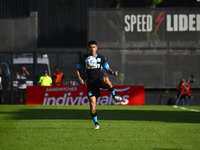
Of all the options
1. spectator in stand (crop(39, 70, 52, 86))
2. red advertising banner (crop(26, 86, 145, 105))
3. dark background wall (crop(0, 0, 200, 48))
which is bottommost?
red advertising banner (crop(26, 86, 145, 105))

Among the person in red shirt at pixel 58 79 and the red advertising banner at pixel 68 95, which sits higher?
the person in red shirt at pixel 58 79

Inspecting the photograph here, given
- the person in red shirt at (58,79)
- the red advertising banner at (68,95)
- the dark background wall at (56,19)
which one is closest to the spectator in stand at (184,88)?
the red advertising banner at (68,95)

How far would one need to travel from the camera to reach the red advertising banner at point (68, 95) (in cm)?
2114

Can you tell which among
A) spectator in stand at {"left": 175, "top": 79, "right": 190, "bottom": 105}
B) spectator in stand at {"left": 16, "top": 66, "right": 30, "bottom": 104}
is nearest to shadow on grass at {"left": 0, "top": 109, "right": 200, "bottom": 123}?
spectator in stand at {"left": 175, "top": 79, "right": 190, "bottom": 105}

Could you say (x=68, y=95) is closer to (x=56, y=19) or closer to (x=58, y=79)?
(x=58, y=79)

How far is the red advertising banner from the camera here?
69.4 ft

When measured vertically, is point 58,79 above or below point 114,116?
above

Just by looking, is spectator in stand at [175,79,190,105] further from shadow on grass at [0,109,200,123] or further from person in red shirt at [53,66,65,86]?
shadow on grass at [0,109,200,123]

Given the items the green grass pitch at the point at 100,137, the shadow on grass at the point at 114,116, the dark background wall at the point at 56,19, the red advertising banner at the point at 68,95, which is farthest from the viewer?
the dark background wall at the point at 56,19

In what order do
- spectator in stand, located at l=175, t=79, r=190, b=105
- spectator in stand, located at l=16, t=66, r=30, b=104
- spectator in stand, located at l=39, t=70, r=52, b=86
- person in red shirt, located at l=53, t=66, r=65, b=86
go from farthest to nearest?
spectator in stand, located at l=16, t=66, r=30, b=104 → person in red shirt, located at l=53, t=66, r=65, b=86 → spectator in stand, located at l=39, t=70, r=52, b=86 → spectator in stand, located at l=175, t=79, r=190, b=105

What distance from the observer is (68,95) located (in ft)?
69.8

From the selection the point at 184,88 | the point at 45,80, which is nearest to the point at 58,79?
the point at 45,80

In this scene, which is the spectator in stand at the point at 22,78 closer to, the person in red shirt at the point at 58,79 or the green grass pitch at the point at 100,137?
the person in red shirt at the point at 58,79

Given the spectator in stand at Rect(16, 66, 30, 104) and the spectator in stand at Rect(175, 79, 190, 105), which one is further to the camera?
the spectator in stand at Rect(16, 66, 30, 104)
